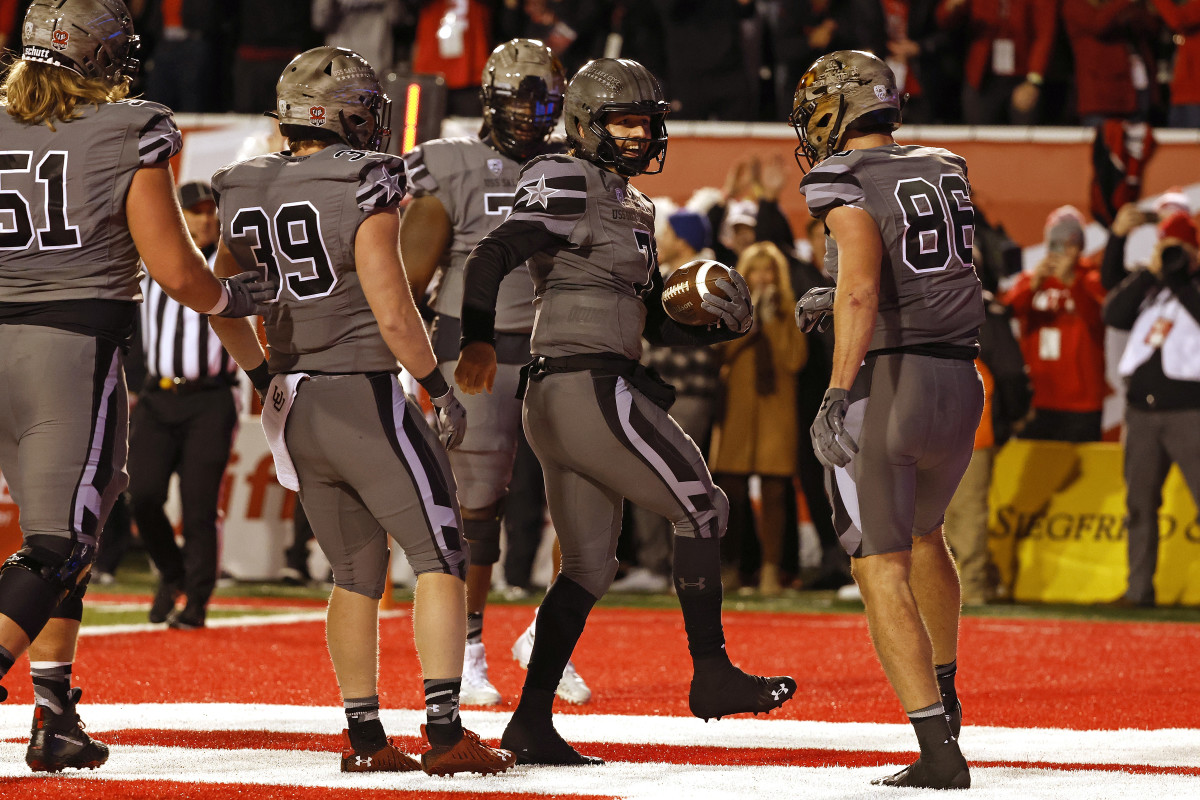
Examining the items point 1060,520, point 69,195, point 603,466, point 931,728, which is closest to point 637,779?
point 931,728

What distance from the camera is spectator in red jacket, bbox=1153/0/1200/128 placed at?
12.1 metres

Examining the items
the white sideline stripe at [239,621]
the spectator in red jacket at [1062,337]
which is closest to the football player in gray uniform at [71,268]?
the white sideline stripe at [239,621]

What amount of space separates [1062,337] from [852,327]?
22.5 feet

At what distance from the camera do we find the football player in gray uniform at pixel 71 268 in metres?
4.29

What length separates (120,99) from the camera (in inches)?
179

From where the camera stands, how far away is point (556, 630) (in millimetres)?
4695

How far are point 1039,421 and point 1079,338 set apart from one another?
62cm

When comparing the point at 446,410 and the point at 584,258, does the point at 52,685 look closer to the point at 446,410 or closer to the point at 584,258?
the point at 446,410

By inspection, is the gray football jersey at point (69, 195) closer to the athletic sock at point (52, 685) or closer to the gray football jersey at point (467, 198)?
the athletic sock at point (52, 685)

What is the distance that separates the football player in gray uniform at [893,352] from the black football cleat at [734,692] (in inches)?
14.9

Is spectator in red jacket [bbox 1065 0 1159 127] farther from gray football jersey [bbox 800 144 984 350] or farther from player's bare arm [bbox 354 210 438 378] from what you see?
player's bare arm [bbox 354 210 438 378]

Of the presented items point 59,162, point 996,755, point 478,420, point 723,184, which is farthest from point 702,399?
point 59,162

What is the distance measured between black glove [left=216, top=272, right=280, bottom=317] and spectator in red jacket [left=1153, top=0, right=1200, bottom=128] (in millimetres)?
9282

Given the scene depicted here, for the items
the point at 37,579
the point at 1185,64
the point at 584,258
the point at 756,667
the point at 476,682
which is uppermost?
the point at 1185,64
